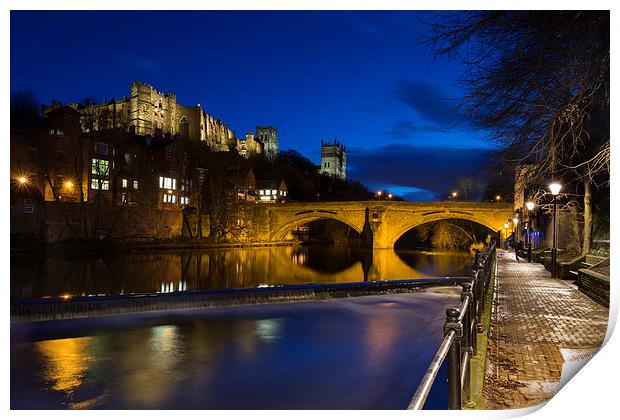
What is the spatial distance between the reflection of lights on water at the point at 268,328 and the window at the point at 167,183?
131 feet

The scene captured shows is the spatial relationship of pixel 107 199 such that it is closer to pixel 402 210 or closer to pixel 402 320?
pixel 402 210

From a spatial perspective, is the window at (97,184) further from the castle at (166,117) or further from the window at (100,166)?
the castle at (166,117)

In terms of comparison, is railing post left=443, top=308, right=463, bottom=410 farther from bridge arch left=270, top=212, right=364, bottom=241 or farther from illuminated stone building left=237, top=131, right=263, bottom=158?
illuminated stone building left=237, top=131, right=263, bottom=158

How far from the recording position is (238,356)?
10.4m

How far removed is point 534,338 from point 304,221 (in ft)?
158

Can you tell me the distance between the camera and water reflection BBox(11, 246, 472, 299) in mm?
20984

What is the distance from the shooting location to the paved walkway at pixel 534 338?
501 centimetres

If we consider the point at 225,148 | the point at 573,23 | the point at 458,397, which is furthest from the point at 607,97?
the point at 225,148

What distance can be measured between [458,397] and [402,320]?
1077 centimetres

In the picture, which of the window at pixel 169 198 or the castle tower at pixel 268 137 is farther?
the castle tower at pixel 268 137

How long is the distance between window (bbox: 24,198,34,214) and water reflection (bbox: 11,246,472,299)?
211 inches

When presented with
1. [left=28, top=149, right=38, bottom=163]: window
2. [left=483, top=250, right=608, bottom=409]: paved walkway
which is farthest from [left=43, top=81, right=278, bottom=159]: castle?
[left=483, top=250, right=608, bottom=409]: paved walkway

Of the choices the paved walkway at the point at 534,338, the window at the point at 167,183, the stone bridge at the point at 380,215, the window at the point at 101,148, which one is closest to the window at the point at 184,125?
the window at the point at 167,183

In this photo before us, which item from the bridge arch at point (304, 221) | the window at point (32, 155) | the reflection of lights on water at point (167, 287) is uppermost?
the window at point (32, 155)
